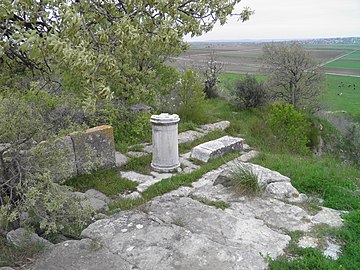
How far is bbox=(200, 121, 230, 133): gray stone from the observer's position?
9627mm

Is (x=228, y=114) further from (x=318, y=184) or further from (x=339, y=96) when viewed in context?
(x=339, y=96)

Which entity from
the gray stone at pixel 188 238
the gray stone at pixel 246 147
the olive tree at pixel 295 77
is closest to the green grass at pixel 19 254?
the gray stone at pixel 188 238

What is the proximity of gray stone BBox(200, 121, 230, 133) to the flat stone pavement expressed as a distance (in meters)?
5.24

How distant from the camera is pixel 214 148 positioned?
7137 mm

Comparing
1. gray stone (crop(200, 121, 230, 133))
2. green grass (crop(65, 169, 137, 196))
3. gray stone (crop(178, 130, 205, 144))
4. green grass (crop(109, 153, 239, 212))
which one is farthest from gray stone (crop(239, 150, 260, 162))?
green grass (crop(65, 169, 137, 196))

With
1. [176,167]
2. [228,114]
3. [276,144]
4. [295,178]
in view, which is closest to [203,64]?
[228,114]

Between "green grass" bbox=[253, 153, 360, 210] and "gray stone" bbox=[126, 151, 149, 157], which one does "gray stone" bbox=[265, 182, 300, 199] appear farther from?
"gray stone" bbox=[126, 151, 149, 157]

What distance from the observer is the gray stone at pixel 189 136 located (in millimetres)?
8301

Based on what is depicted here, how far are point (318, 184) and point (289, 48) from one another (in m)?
13.5

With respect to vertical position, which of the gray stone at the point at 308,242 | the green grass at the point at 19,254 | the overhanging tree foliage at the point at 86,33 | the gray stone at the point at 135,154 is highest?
the overhanging tree foliage at the point at 86,33

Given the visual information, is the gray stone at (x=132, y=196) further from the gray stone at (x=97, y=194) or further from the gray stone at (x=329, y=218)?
the gray stone at (x=329, y=218)

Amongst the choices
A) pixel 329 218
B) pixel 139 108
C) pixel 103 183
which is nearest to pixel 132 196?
pixel 103 183

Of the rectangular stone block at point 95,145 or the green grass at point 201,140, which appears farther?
the green grass at point 201,140

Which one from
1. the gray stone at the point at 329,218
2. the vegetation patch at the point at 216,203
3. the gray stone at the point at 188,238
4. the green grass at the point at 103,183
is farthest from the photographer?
the green grass at the point at 103,183
